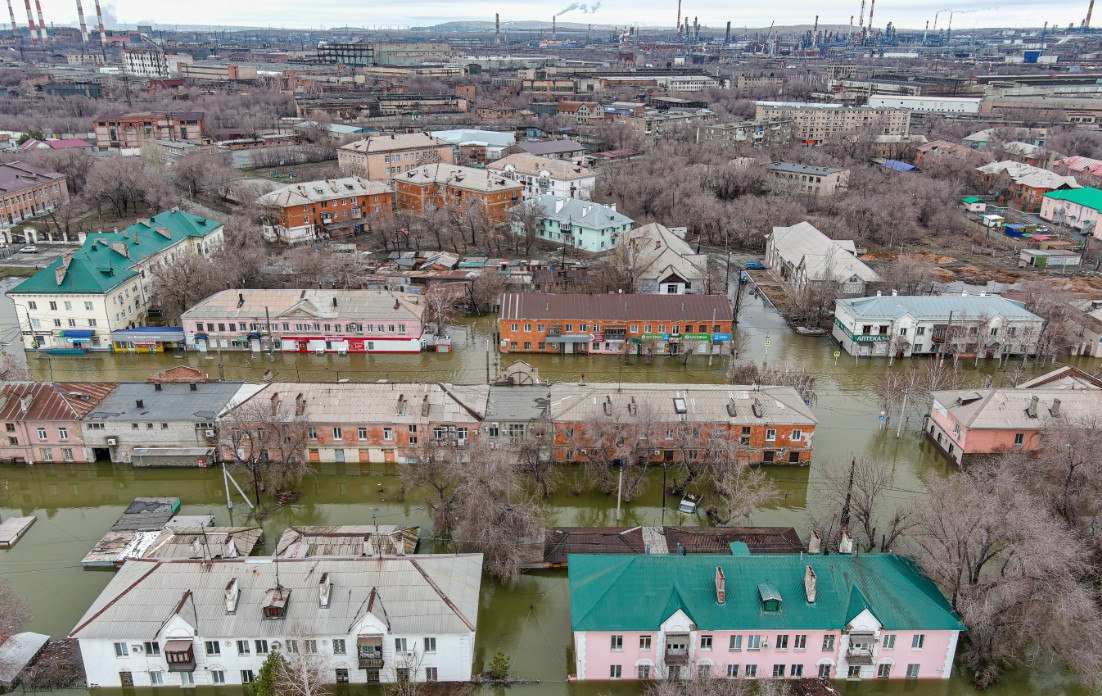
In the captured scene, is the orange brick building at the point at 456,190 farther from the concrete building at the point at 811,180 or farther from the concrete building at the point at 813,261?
the concrete building at the point at 811,180

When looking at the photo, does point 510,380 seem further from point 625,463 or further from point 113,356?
point 113,356

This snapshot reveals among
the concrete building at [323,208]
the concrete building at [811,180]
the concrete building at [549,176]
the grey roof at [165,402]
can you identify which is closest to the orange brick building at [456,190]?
the concrete building at [323,208]

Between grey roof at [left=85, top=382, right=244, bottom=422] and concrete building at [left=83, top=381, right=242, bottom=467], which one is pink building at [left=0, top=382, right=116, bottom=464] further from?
grey roof at [left=85, top=382, right=244, bottom=422]

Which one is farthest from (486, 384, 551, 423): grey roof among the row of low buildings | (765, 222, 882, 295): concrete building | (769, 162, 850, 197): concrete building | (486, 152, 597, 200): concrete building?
(769, 162, 850, 197): concrete building

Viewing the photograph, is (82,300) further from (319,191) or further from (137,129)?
(137,129)

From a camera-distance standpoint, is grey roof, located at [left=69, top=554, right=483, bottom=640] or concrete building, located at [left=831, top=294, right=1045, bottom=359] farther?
concrete building, located at [left=831, top=294, right=1045, bottom=359]

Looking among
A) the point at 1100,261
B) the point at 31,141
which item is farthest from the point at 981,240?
the point at 31,141

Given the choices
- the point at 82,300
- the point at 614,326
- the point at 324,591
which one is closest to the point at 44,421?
the point at 82,300
